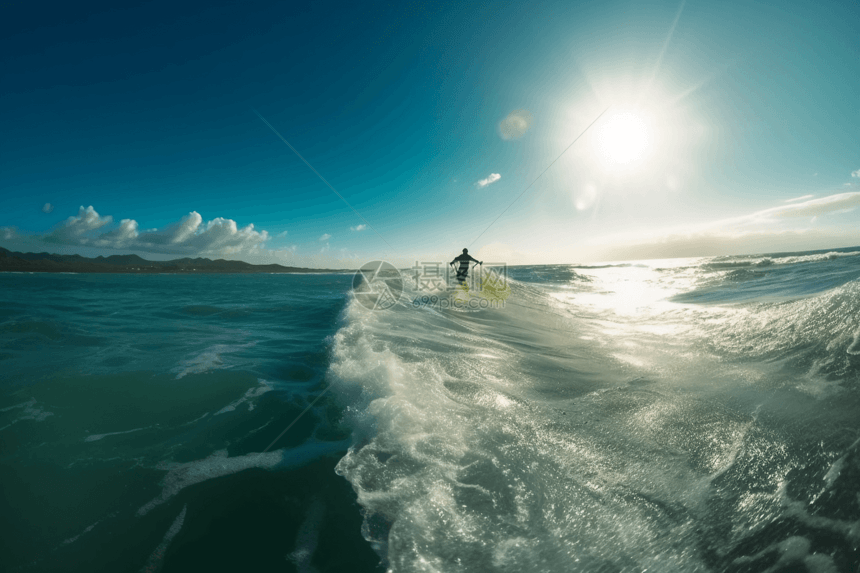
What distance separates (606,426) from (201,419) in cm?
523

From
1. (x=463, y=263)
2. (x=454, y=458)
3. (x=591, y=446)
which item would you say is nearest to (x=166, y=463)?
(x=454, y=458)

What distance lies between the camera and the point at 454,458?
3.01 metres

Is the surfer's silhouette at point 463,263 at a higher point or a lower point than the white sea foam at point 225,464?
higher

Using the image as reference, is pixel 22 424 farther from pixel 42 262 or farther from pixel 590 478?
pixel 42 262

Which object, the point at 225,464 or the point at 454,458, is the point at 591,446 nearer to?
the point at 454,458

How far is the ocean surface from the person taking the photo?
2.05 m

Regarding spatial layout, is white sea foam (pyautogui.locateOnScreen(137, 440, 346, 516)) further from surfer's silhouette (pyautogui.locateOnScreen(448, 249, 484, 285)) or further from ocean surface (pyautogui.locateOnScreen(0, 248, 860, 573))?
surfer's silhouette (pyautogui.locateOnScreen(448, 249, 484, 285))

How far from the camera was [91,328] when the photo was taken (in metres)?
9.52

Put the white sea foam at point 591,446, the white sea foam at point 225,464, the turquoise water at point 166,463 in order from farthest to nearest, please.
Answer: the white sea foam at point 225,464 < the turquoise water at point 166,463 < the white sea foam at point 591,446

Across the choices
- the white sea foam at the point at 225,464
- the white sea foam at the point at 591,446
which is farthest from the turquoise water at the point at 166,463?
the white sea foam at the point at 591,446

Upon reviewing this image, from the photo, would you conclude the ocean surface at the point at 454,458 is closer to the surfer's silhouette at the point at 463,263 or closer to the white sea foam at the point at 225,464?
the white sea foam at the point at 225,464

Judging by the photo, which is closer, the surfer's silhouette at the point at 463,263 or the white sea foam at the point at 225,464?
the white sea foam at the point at 225,464

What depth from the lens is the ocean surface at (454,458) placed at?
6.72 ft

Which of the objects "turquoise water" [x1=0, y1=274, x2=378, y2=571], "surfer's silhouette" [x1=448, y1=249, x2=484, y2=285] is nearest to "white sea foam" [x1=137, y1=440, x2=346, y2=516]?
"turquoise water" [x1=0, y1=274, x2=378, y2=571]
